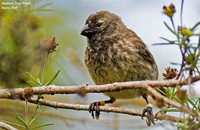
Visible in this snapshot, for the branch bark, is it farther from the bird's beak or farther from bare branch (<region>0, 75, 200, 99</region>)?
the bird's beak

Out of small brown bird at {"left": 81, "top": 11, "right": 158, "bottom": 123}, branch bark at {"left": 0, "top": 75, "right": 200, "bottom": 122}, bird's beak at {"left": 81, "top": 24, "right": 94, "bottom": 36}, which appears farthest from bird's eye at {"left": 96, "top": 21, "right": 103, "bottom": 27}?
branch bark at {"left": 0, "top": 75, "right": 200, "bottom": 122}

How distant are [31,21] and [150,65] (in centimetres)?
154

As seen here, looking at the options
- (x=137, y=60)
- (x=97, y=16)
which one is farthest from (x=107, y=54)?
(x=97, y=16)

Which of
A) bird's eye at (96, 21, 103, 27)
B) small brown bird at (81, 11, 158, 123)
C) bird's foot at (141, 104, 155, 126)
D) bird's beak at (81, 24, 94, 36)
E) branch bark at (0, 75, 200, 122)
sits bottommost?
bird's foot at (141, 104, 155, 126)

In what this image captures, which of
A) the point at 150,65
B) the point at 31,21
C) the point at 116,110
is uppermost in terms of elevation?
the point at 31,21

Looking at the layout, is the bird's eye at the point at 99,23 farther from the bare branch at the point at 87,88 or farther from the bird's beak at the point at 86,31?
the bare branch at the point at 87,88

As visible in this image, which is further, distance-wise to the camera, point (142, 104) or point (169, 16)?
point (142, 104)

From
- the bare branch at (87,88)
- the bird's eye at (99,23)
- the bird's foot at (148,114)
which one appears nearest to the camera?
the bare branch at (87,88)

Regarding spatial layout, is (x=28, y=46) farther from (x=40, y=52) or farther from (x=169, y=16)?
(x=169, y=16)

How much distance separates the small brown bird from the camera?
4.75 meters

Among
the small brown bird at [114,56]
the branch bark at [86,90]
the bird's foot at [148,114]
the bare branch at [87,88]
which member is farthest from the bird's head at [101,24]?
the bare branch at [87,88]

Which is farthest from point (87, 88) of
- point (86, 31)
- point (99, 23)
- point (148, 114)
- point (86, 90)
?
point (99, 23)

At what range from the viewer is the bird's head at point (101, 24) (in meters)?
5.27

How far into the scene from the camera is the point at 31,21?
396cm
